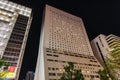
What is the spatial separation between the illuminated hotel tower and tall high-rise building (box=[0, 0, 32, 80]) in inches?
407

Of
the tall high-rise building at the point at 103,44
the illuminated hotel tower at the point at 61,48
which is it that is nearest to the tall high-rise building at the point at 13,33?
the illuminated hotel tower at the point at 61,48

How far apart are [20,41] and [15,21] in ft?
38.9

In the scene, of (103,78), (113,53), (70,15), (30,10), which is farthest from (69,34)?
(113,53)

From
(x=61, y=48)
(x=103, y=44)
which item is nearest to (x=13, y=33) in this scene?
(x=61, y=48)

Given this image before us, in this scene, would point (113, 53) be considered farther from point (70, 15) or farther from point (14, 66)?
point (70, 15)

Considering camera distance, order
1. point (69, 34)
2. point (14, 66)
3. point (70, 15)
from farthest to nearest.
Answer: point (70, 15) < point (69, 34) < point (14, 66)

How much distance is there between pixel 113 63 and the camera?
9.60 meters

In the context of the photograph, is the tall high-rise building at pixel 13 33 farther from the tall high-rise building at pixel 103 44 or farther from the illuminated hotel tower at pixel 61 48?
the tall high-rise building at pixel 103 44

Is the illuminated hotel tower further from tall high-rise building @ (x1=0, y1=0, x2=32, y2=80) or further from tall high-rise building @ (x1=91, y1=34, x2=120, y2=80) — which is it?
tall high-rise building @ (x1=0, y1=0, x2=32, y2=80)

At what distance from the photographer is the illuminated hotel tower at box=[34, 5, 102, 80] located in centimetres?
4523

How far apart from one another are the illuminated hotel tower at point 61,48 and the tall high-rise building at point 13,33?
1033 cm

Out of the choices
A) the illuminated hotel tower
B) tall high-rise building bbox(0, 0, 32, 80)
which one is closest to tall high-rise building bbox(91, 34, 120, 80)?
the illuminated hotel tower

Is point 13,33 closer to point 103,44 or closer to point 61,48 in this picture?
point 61,48

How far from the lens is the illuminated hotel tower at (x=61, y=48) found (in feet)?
148
